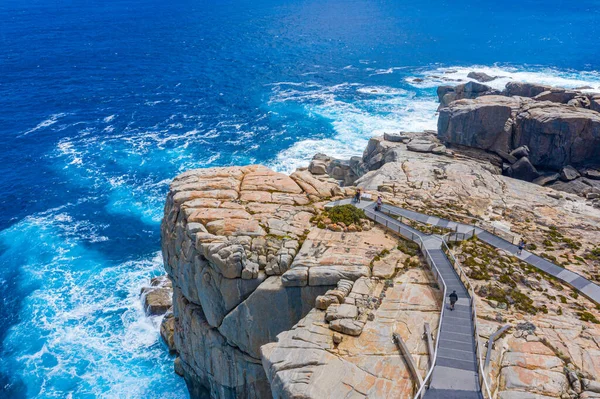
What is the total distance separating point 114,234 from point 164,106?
5324 cm

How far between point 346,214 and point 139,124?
261ft

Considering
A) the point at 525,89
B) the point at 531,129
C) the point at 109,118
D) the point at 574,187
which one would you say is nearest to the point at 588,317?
the point at 574,187

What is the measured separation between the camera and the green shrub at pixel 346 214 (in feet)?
143

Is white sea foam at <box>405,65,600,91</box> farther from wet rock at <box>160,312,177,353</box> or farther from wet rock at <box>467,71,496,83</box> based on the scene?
wet rock at <box>160,312,177,353</box>

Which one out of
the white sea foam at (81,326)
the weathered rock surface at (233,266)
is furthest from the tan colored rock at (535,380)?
the white sea foam at (81,326)

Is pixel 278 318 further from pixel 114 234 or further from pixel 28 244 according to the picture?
pixel 28 244

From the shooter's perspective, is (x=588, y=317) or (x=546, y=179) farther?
(x=546, y=179)

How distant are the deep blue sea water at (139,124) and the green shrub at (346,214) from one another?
25.2 metres

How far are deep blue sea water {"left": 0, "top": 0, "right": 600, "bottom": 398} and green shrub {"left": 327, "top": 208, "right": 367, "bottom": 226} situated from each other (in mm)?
25215

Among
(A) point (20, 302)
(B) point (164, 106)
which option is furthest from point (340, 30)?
(A) point (20, 302)

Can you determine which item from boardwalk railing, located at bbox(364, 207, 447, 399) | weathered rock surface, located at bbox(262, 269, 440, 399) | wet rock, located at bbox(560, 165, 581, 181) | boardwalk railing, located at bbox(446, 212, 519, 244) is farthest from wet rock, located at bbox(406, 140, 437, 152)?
weathered rock surface, located at bbox(262, 269, 440, 399)

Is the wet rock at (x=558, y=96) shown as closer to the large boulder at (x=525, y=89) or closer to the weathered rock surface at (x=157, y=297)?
the large boulder at (x=525, y=89)

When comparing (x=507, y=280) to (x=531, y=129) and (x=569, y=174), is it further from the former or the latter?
(x=531, y=129)

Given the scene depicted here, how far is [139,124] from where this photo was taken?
109m
